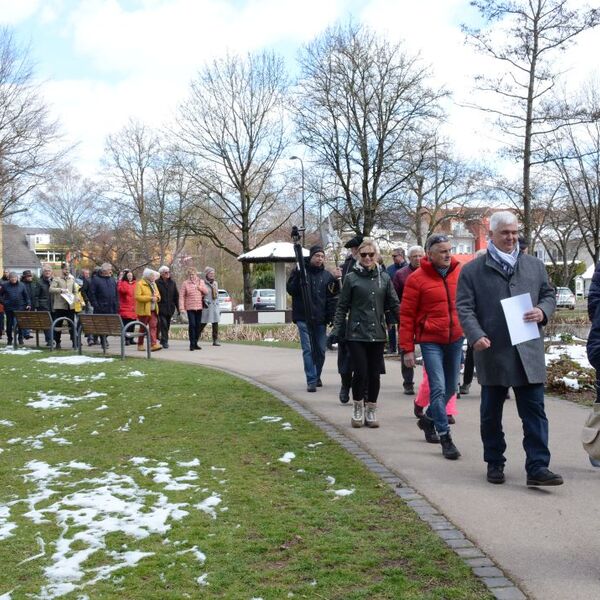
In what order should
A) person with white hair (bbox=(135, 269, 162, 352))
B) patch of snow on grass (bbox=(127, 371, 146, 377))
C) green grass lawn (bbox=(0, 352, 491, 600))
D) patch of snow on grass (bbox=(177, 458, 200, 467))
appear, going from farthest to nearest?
person with white hair (bbox=(135, 269, 162, 352)) → patch of snow on grass (bbox=(127, 371, 146, 377)) → patch of snow on grass (bbox=(177, 458, 200, 467)) → green grass lawn (bbox=(0, 352, 491, 600))

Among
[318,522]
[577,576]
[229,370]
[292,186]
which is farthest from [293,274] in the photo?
[292,186]

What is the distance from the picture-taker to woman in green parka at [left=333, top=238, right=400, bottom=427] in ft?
26.1

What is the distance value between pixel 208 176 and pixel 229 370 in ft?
102

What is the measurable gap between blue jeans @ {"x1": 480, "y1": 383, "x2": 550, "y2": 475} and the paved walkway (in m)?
0.20

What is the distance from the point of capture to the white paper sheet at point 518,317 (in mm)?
5605

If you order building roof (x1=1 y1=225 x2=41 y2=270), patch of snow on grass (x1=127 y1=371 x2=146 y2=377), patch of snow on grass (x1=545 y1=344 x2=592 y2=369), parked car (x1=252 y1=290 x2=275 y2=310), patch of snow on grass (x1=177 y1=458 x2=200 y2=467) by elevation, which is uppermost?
building roof (x1=1 y1=225 x2=41 y2=270)

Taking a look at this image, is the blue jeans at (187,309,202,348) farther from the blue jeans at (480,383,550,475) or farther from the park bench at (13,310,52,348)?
the blue jeans at (480,383,550,475)

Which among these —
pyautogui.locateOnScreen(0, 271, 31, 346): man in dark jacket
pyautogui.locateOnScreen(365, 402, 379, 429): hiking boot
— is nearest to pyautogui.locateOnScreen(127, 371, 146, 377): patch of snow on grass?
pyautogui.locateOnScreen(365, 402, 379, 429): hiking boot

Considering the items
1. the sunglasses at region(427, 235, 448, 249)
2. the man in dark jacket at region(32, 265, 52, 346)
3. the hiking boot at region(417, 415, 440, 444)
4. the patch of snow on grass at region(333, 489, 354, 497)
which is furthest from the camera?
the man in dark jacket at region(32, 265, 52, 346)

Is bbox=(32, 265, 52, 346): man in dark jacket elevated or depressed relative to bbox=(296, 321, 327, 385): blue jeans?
elevated

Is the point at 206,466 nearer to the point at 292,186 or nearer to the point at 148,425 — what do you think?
the point at 148,425

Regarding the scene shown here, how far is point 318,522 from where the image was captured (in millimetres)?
4855

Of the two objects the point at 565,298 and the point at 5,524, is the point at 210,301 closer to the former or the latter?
the point at 5,524

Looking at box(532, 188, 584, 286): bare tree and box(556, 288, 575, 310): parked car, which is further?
box(556, 288, 575, 310): parked car
